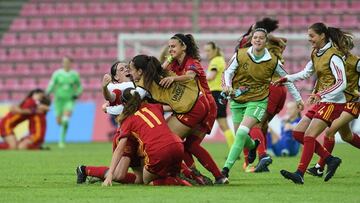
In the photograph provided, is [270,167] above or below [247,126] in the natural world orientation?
below

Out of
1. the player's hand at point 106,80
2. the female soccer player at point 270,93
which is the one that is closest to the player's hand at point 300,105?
the female soccer player at point 270,93

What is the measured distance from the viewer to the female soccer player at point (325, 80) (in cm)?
1073

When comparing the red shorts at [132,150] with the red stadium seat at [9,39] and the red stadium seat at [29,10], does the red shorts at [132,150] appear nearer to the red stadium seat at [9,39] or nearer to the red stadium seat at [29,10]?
the red stadium seat at [9,39]

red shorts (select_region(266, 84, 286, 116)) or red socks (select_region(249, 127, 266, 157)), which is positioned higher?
red shorts (select_region(266, 84, 286, 116))

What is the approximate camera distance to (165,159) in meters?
9.80

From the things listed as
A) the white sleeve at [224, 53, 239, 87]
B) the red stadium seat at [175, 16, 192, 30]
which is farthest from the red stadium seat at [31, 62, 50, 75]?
the white sleeve at [224, 53, 239, 87]

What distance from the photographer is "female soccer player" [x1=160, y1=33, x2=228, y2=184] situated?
34.3 ft

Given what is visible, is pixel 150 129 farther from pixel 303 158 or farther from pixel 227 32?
pixel 227 32

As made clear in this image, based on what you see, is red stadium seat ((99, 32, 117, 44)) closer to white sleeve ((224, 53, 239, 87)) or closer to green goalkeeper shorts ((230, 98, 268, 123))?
green goalkeeper shorts ((230, 98, 268, 123))

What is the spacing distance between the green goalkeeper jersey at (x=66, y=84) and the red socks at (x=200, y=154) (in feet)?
42.8

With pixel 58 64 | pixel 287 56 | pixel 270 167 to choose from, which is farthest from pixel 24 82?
pixel 270 167

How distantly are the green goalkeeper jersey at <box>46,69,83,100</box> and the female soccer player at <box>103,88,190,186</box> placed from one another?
536 inches

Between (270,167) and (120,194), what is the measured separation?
17.2ft

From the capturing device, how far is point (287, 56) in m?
26.3
